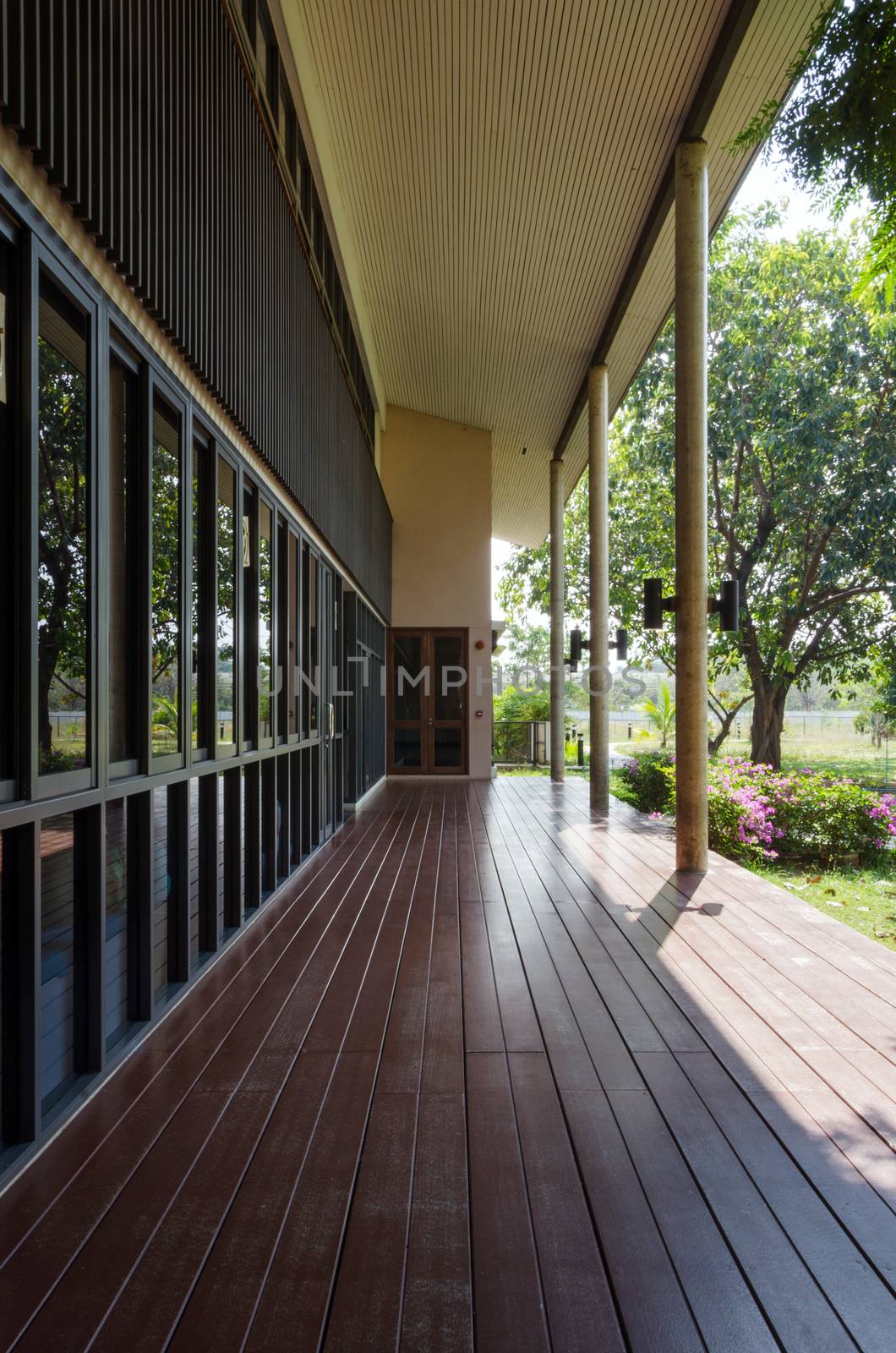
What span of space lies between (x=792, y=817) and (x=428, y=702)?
23.9 ft

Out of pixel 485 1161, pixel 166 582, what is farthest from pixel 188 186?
pixel 485 1161

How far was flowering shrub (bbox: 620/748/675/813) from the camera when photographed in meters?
11.0

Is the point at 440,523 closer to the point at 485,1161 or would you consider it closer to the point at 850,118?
the point at 850,118

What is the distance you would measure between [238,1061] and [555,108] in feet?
20.2

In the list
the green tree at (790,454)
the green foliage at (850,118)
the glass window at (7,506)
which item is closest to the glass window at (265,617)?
the glass window at (7,506)

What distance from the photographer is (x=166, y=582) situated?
3.44 metres

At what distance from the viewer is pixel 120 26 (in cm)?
273

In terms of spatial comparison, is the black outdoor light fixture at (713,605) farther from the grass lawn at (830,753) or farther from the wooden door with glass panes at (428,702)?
the grass lawn at (830,753)

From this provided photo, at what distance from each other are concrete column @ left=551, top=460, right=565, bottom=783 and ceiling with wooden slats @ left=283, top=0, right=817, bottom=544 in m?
3.31

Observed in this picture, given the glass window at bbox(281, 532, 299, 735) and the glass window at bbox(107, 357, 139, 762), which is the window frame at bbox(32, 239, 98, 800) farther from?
the glass window at bbox(281, 532, 299, 735)

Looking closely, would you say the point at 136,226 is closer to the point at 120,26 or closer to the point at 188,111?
the point at 120,26

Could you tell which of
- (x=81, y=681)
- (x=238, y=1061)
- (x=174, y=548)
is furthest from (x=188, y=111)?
(x=238, y=1061)

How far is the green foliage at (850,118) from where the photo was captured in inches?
151

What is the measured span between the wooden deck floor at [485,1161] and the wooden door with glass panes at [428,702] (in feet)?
33.9
